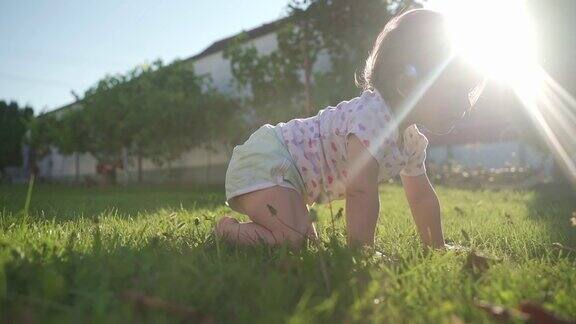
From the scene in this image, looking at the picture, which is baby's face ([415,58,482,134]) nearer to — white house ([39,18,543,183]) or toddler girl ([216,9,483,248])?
toddler girl ([216,9,483,248])

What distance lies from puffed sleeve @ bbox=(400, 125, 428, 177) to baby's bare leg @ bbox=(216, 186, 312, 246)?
A: 2.25 feet

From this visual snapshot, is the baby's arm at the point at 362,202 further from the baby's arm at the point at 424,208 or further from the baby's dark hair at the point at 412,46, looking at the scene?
the baby's arm at the point at 424,208

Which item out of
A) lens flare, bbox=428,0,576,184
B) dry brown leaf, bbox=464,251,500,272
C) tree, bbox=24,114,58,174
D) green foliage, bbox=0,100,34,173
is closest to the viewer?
dry brown leaf, bbox=464,251,500,272

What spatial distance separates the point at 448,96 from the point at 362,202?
73 centimetres

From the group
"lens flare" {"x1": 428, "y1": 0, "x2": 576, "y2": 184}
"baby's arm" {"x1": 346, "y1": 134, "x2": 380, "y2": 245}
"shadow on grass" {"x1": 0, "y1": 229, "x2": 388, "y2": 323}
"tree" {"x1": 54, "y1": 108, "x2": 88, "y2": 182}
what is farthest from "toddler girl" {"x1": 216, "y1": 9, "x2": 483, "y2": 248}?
"tree" {"x1": 54, "y1": 108, "x2": 88, "y2": 182}

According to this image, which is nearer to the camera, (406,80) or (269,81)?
(406,80)

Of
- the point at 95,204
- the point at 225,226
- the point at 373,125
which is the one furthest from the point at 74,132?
the point at 373,125

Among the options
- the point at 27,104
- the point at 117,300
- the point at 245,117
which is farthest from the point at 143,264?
the point at 27,104

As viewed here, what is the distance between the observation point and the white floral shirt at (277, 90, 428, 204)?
252 centimetres

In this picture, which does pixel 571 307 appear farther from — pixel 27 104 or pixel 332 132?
pixel 27 104

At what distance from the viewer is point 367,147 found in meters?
2.39

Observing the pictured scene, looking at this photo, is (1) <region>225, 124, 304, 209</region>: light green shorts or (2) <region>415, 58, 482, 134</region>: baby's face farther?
(1) <region>225, 124, 304, 209</region>: light green shorts

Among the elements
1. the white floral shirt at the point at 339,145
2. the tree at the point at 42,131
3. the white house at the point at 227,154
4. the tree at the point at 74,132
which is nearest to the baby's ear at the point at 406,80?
the white floral shirt at the point at 339,145

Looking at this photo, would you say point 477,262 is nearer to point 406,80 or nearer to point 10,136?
point 406,80
